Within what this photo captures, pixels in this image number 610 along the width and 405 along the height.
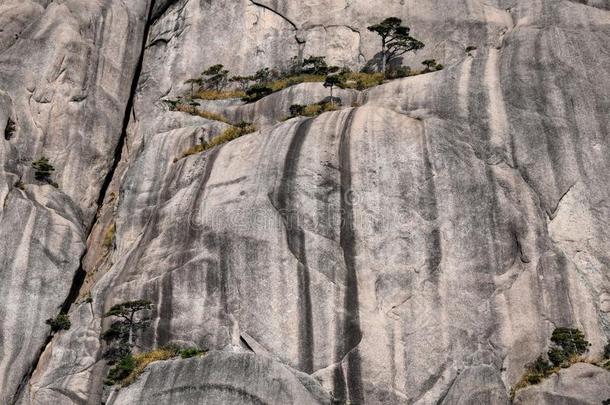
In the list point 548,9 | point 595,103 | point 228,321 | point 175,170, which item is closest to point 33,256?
point 175,170

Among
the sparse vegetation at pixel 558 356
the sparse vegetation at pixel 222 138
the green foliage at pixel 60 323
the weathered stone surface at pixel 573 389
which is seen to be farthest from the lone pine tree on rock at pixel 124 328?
the weathered stone surface at pixel 573 389

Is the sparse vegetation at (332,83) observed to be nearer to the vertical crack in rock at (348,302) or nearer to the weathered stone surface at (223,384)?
the vertical crack in rock at (348,302)

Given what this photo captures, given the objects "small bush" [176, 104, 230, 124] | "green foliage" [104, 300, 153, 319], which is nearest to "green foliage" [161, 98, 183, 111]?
"small bush" [176, 104, 230, 124]

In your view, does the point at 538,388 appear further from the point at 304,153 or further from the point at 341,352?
the point at 304,153

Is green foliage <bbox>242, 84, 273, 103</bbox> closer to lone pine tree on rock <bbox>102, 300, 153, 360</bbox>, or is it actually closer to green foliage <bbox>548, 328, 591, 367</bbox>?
lone pine tree on rock <bbox>102, 300, 153, 360</bbox>

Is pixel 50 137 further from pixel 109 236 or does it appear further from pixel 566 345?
pixel 566 345

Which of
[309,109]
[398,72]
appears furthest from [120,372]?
[398,72]
